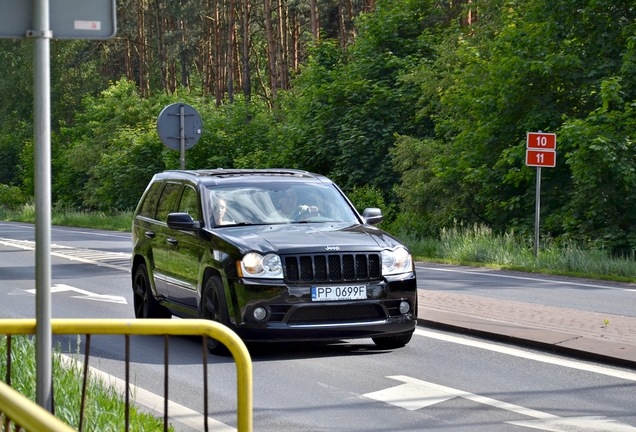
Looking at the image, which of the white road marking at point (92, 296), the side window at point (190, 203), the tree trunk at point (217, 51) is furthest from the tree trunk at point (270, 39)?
the side window at point (190, 203)

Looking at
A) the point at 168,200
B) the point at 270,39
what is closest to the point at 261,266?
the point at 168,200

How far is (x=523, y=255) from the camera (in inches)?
846

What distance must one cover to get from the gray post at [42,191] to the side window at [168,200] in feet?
23.4

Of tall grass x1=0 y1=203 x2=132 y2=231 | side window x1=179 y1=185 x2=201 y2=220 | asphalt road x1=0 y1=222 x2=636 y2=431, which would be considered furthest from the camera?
tall grass x1=0 y1=203 x2=132 y2=231

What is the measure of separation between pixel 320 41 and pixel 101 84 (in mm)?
37667

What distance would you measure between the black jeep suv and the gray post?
4.98 meters

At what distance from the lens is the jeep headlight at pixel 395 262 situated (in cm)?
935

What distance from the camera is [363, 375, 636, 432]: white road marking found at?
6.57 metres

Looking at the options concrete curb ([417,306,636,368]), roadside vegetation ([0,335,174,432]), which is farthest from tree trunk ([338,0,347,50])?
roadside vegetation ([0,335,174,432])

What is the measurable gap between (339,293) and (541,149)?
13.0 metres

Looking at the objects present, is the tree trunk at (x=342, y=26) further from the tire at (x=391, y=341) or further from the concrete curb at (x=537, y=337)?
the tire at (x=391, y=341)

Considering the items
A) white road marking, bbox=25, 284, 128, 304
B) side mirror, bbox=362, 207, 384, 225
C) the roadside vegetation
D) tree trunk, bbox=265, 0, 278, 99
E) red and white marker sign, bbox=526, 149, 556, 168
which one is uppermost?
tree trunk, bbox=265, 0, 278, 99

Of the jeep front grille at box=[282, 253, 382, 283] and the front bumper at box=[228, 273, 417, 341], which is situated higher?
the jeep front grille at box=[282, 253, 382, 283]

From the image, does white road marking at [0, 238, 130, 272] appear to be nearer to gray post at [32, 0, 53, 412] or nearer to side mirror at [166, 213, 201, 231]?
side mirror at [166, 213, 201, 231]
